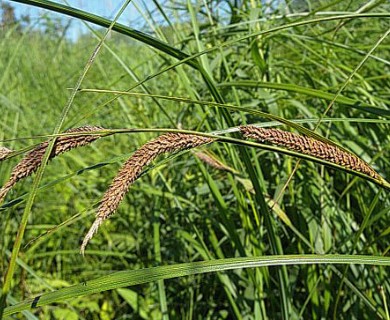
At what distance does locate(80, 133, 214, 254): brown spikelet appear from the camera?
371mm

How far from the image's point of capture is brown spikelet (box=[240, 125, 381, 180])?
426 millimetres

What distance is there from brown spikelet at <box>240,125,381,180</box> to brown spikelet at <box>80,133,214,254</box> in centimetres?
3

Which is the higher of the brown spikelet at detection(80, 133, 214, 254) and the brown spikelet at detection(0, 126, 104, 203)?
the brown spikelet at detection(0, 126, 104, 203)

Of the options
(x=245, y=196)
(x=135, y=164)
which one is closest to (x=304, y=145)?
(x=135, y=164)

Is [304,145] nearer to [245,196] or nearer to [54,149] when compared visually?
[54,149]

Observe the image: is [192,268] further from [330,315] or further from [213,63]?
[213,63]

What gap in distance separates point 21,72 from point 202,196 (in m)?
2.14

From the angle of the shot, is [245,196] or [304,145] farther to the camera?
[245,196]

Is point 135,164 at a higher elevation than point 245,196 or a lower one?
higher

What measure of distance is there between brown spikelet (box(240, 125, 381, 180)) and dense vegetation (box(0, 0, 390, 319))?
0.27ft

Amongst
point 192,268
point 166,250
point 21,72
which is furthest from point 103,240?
point 21,72

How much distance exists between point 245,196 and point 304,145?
2.25ft

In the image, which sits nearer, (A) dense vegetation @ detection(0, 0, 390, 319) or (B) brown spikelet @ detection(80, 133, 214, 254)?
(B) brown spikelet @ detection(80, 133, 214, 254)

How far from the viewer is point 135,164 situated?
396 mm
